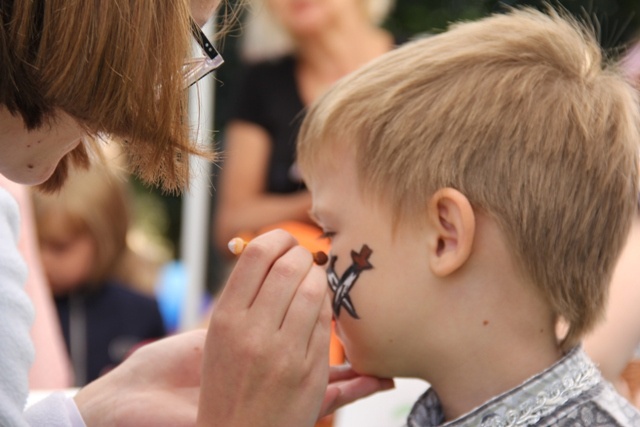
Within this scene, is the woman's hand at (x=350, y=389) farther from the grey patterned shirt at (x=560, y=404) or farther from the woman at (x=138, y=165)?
the grey patterned shirt at (x=560, y=404)

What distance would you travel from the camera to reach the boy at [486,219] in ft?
4.00

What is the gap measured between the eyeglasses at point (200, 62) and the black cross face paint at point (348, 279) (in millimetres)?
324

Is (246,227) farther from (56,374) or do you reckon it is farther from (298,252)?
(298,252)

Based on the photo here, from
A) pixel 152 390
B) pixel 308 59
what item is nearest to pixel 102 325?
pixel 308 59

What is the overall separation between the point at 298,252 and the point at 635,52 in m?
1.02

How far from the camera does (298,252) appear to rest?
46.2 inches

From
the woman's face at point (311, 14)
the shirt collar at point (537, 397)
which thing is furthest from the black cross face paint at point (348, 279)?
the woman's face at point (311, 14)

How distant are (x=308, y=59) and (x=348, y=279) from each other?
1264mm

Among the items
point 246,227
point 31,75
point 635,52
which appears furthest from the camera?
point 246,227

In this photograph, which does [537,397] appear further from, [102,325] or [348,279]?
[102,325]

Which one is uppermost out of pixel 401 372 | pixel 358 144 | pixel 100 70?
pixel 100 70

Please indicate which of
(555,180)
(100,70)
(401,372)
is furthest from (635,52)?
(100,70)

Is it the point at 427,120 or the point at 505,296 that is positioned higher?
the point at 427,120

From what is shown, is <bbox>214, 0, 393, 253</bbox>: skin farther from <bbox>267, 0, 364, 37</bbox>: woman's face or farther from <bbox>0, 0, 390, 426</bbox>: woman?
<bbox>0, 0, 390, 426</bbox>: woman
